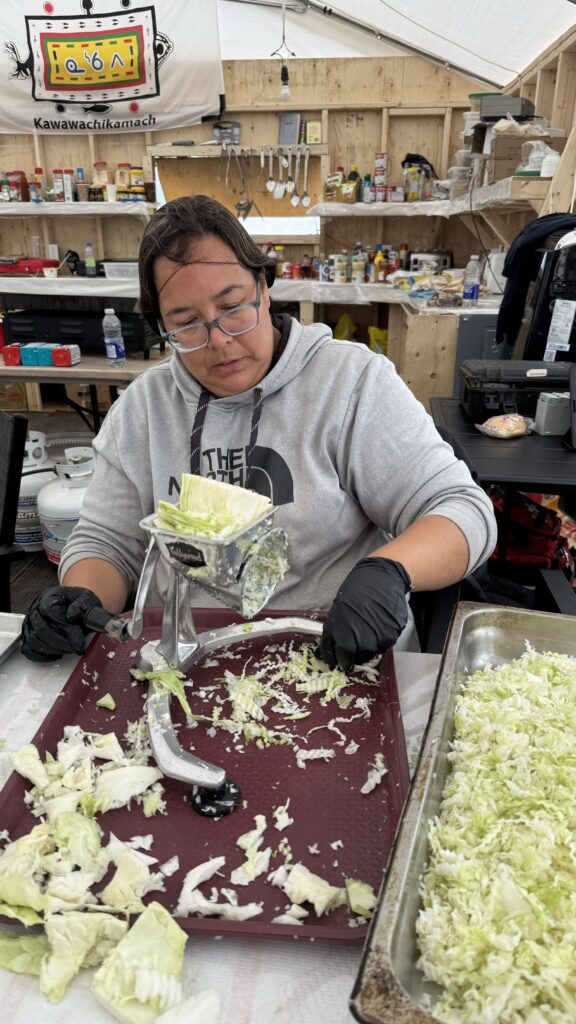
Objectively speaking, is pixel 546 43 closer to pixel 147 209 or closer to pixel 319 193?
pixel 319 193

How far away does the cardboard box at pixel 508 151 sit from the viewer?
407 cm

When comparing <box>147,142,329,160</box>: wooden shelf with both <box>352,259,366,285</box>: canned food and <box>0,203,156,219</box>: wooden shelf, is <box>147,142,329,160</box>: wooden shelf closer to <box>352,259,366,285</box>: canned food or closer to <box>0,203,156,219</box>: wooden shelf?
<box>0,203,156,219</box>: wooden shelf

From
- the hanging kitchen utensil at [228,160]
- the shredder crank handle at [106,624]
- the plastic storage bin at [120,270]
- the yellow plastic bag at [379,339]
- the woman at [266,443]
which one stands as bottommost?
the yellow plastic bag at [379,339]

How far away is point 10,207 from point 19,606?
15.4ft

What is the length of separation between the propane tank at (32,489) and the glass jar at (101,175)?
11.6 feet

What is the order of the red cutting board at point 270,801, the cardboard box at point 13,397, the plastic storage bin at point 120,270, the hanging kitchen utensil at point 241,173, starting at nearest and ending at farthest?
the red cutting board at point 270,801 < the plastic storage bin at point 120,270 < the hanging kitchen utensil at point 241,173 < the cardboard box at point 13,397

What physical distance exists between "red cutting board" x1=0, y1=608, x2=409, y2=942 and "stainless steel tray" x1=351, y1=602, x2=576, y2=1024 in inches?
3.9

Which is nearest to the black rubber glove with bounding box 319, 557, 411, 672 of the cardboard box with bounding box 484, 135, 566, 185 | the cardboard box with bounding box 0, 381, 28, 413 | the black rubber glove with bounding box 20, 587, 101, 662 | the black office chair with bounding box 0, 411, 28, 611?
the black rubber glove with bounding box 20, 587, 101, 662

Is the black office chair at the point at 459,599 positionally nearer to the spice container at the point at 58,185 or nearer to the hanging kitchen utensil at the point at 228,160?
the hanging kitchen utensil at the point at 228,160

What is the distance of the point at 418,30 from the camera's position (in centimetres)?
545

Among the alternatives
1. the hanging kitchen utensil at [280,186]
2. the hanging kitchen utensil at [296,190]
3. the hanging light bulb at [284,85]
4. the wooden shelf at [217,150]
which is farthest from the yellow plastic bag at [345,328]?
the hanging light bulb at [284,85]

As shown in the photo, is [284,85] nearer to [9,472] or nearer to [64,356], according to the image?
[64,356]

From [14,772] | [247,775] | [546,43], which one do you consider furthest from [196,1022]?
[546,43]

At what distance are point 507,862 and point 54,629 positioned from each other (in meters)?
0.85
